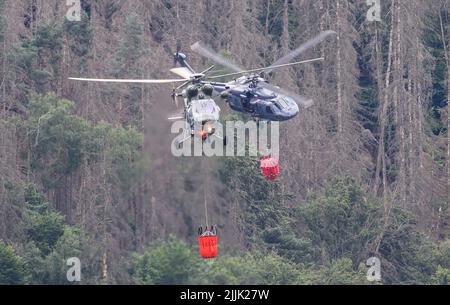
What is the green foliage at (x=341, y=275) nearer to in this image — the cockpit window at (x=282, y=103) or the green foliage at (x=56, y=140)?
the green foliage at (x=56, y=140)

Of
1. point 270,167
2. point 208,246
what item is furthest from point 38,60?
point 208,246

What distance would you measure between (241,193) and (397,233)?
11.3 metres

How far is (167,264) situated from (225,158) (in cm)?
454

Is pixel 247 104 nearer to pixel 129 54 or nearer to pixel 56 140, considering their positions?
pixel 56 140

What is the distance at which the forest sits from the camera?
86.9 m

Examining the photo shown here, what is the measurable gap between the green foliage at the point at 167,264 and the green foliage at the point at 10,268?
24.6ft

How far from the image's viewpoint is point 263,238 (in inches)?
3829

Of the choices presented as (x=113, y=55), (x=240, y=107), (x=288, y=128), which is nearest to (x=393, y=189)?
(x=288, y=128)

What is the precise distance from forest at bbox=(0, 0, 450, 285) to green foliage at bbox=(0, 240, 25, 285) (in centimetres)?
7

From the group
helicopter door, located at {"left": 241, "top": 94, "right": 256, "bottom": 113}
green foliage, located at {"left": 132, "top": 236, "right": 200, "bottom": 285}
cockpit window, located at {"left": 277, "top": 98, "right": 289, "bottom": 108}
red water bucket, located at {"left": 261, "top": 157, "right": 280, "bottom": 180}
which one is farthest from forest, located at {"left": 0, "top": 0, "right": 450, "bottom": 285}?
cockpit window, located at {"left": 277, "top": 98, "right": 289, "bottom": 108}

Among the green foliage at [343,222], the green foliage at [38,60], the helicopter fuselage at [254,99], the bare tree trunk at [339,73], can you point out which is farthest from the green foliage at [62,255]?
the bare tree trunk at [339,73]

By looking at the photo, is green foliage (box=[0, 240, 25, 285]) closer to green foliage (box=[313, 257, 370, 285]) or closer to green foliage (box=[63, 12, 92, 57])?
green foliage (box=[313, 257, 370, 285])

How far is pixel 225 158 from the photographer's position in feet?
296

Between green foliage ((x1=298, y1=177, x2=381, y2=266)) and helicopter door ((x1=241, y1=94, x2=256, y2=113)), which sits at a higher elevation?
helicopter door ((x1=241, y1=94, x2=256, y2=113))
